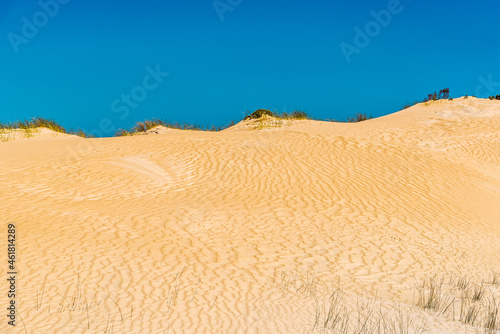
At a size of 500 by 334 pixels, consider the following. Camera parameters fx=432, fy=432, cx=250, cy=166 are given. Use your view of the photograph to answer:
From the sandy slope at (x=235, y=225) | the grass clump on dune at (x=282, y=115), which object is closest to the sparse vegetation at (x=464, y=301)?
the sandy slope at (x=235, y=225)

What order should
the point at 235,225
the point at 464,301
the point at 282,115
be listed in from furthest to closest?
the point at 282,115 < the point at 235,225 < the point at 464,301

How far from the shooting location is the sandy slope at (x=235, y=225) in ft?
14.5

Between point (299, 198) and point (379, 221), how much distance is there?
1.55 metres

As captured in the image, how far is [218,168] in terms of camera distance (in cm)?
974

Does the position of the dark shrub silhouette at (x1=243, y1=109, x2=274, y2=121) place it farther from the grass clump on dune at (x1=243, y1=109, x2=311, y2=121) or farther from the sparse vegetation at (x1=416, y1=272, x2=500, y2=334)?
the sparse vegetation at (x1=416, y1=272, x2=500, y2=334)

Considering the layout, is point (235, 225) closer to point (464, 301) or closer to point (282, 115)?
point (464, 301)

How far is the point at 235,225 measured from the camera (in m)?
6.92

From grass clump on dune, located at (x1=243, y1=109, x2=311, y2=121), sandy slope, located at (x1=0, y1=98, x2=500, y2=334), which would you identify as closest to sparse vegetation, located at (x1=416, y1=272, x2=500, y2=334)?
sandy slope, located at (x1=0, y1=98, x2=500, y2=334)

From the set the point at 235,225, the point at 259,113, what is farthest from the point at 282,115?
the point at 235,225

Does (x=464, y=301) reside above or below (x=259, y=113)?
below

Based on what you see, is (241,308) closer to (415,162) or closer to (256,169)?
(256,169)

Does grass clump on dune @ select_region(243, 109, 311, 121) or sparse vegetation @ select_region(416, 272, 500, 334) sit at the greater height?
grass clump on dune @ select_region(243, 109, 311, 121)

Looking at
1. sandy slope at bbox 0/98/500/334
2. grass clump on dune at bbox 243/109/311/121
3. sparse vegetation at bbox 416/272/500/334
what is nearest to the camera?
sparse vegetation at bbox 416/272/500/334

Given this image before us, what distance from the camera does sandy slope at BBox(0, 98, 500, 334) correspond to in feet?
14.5
